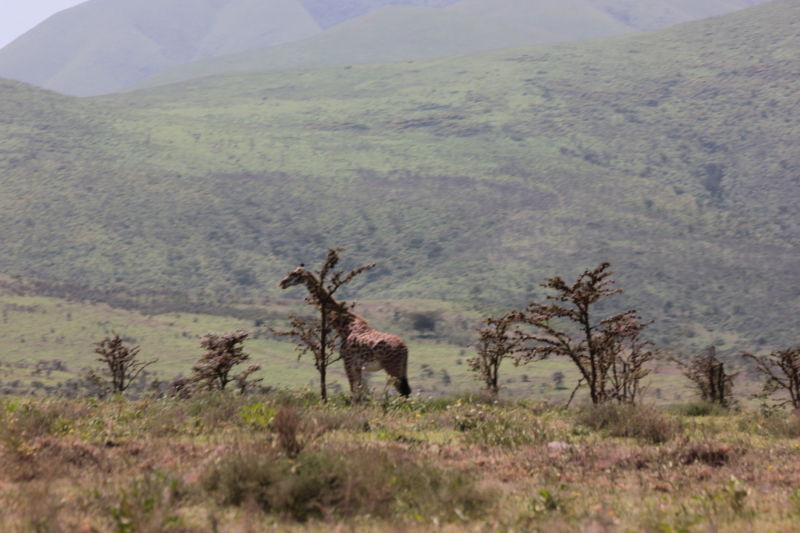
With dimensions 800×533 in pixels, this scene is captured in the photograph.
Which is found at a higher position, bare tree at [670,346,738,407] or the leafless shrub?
the leafless shrub

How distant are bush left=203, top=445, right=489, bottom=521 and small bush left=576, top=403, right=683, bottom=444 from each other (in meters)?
3.68

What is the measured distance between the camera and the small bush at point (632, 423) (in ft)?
27.5

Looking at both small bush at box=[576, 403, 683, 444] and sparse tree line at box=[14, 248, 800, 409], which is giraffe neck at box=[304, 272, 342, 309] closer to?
sparse tree line at box=[14, 248, 800, 409]

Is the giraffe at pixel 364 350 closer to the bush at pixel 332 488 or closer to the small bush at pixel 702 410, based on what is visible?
the bush at pixel 332 488

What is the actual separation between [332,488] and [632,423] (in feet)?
16.0

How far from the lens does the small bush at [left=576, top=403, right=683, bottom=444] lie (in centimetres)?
839

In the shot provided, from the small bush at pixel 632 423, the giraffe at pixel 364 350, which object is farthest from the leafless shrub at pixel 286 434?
the giraffe at pixel 364 350

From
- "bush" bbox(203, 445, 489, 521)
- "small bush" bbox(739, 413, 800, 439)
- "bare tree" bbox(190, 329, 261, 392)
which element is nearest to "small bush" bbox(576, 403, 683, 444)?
"small bush" bbox(739, 413, 800, 439)

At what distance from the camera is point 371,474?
18.1 feet

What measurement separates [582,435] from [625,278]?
60590 mm

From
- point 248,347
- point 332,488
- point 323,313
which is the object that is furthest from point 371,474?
point 248,347

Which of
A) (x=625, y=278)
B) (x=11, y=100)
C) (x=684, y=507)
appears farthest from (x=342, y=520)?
(x=11, y=100)

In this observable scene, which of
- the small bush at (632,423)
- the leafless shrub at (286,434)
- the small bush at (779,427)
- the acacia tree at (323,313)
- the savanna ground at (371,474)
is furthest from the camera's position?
the acacia tree at (323,313)

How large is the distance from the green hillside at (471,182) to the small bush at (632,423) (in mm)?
52284
